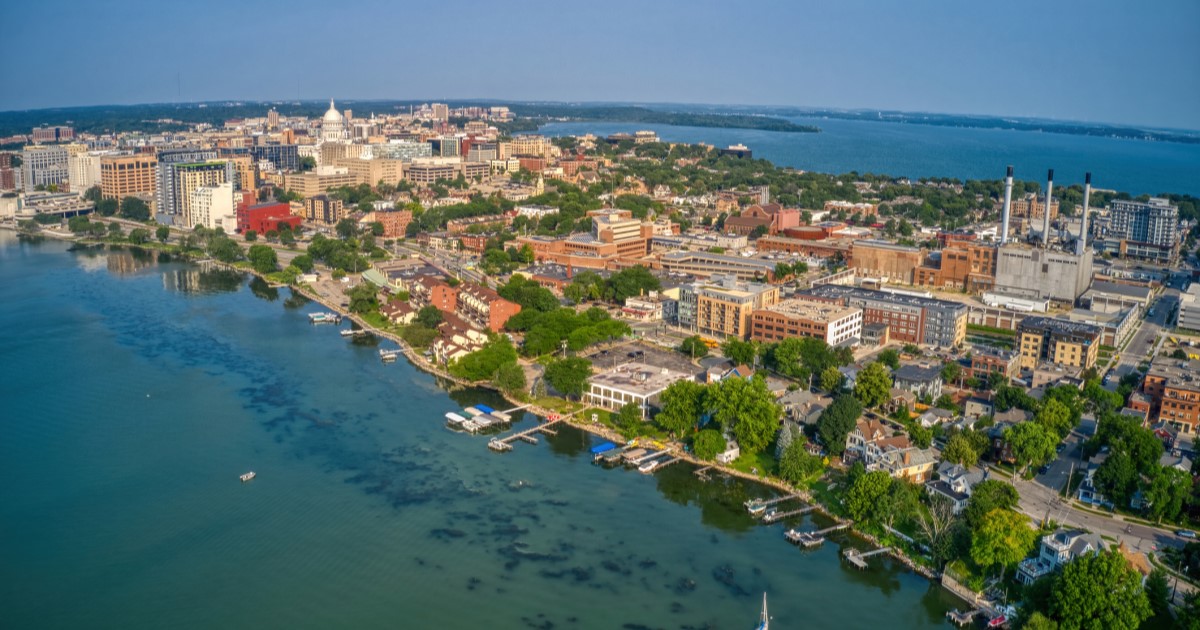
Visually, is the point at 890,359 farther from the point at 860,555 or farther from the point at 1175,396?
the point at 860,555

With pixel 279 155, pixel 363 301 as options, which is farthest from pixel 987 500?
pixel 279 155

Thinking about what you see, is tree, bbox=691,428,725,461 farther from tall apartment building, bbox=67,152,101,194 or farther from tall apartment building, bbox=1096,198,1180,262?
tall apartment building, bbox=67,152,101,194

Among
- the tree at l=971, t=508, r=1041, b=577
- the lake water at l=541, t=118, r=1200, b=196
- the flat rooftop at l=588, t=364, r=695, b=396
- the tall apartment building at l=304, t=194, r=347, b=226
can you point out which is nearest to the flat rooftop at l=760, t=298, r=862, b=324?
the flat rooftop at l=588, t=364, r=695, b=396

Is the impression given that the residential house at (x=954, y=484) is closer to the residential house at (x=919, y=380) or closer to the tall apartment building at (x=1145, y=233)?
the residential house at (x=919, y=380)

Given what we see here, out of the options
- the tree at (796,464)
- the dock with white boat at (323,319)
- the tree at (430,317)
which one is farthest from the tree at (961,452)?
the dock with white boat at (323,319)

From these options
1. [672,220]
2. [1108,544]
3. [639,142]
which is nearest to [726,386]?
[1108,544]

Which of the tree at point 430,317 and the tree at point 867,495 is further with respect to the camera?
the tree at point 430,317

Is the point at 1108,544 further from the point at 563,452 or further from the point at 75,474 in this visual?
the point at 75,474
